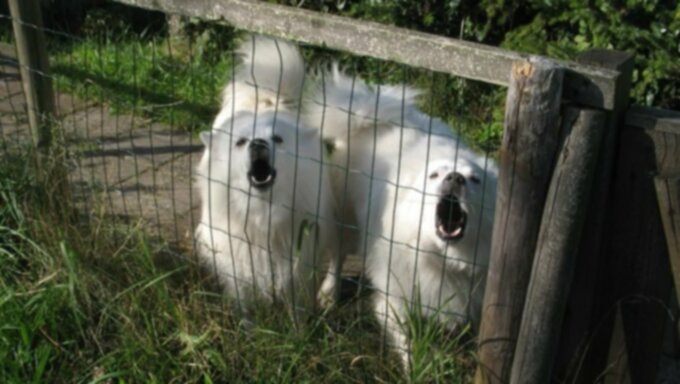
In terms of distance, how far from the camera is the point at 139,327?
3.59 metres

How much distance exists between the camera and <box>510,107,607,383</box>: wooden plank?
2.69m

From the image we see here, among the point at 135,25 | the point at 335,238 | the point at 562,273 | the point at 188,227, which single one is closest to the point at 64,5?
the point at 135,25

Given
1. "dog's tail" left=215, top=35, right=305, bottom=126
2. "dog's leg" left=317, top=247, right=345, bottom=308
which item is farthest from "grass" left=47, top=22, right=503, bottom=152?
"dog's leg" left=317, top=247, right=345, bottom=308

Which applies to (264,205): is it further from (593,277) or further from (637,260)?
(637,260)

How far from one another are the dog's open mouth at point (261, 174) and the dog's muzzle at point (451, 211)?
0.78 m

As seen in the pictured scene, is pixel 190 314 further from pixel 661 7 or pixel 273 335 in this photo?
pixel 661 7

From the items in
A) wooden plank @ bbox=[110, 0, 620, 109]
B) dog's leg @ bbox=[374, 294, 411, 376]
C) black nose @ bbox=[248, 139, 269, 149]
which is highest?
wooden plank @ bbox=[110, 0, 620, 109]

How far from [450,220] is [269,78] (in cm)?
135

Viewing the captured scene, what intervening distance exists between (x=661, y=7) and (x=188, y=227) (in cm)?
297

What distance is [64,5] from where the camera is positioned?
9.39 m

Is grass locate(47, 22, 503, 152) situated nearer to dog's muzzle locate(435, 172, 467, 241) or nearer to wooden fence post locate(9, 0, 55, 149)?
wooden fence post locate(9, 0, 55, 149)

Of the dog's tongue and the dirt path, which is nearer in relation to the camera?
the dog's tongue

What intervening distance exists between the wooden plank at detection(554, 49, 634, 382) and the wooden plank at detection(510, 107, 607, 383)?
0.08m

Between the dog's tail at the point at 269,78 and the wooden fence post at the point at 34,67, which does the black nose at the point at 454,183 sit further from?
the wooden fence post at the point at 34,67
